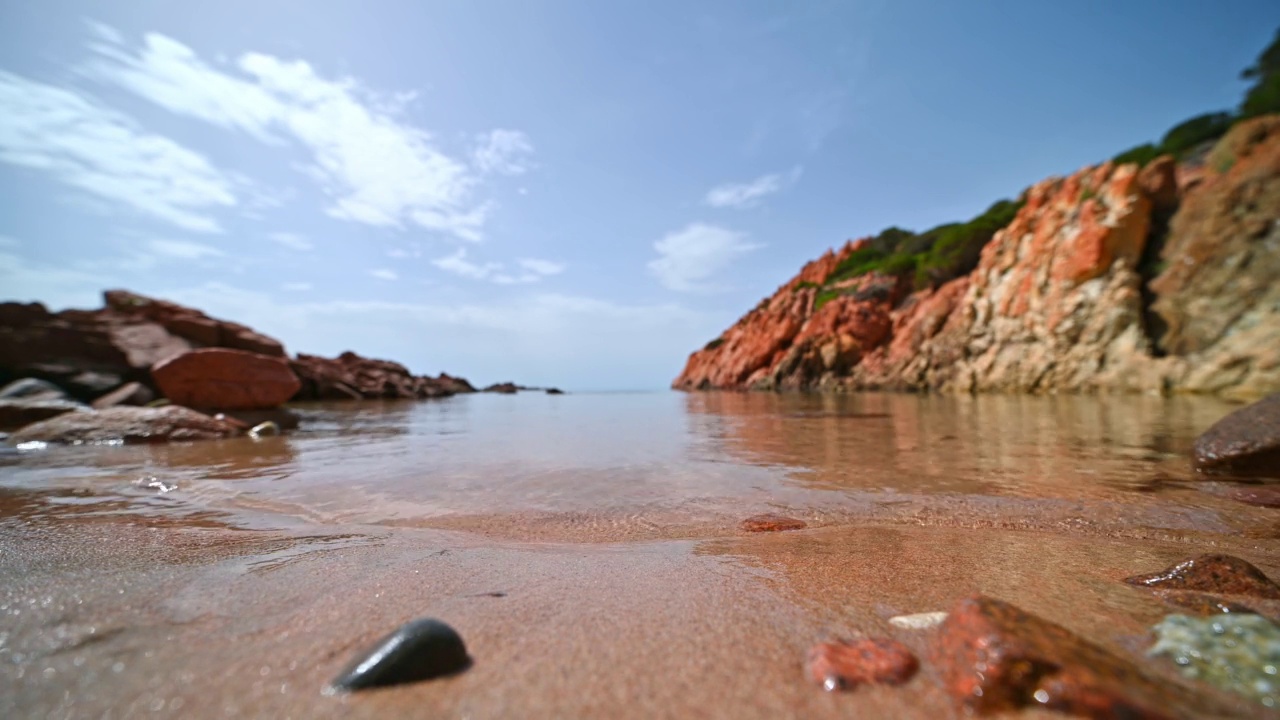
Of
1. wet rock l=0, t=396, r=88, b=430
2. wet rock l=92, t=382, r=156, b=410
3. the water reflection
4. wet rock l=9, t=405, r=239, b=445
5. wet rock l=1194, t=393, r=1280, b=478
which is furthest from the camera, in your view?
wet rock l=92, t=382, r=156, b=410

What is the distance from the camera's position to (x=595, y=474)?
4871 mm

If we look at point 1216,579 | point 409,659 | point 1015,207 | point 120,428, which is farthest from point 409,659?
point 1015,207

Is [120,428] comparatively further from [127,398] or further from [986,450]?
[986,450]

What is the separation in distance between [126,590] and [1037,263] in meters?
27.6

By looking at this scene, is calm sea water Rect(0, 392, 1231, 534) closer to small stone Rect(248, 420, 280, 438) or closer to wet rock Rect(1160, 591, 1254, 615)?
small stone Rect(248, 420, 280, 438)

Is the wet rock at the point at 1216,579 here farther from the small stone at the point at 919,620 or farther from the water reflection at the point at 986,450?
the water reflection at the point at 986,450

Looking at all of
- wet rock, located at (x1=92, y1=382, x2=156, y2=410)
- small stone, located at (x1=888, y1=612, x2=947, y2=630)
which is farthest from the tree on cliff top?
wet rock, located at (x1=92, y1=382, x2=156, y2=410)

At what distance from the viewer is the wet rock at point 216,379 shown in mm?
11641

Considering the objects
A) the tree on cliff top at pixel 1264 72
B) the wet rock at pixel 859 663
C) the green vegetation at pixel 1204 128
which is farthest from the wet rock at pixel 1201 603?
the tree on cliff top at pixel 1264 72

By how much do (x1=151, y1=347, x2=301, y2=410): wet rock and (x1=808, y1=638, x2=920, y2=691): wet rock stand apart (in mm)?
14712

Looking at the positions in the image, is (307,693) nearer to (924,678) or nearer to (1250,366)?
(924,678)

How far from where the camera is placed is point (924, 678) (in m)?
1.27

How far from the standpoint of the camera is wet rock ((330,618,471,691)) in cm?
125

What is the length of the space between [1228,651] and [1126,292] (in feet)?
73.2
